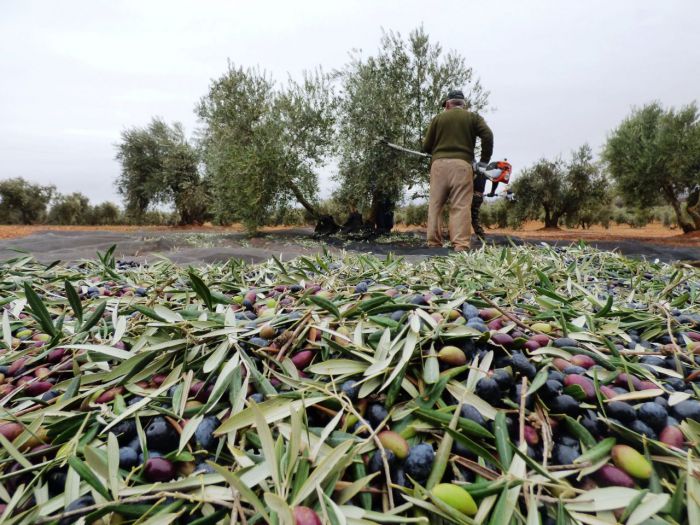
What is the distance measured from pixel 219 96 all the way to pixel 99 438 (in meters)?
14.8

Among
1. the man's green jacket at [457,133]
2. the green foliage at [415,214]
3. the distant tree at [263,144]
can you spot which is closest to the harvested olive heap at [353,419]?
the man's green jacket at [457,133]

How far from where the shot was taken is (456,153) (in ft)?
25.0

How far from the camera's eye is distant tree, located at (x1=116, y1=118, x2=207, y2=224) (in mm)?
21922

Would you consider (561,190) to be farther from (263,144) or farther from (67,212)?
(67,212)

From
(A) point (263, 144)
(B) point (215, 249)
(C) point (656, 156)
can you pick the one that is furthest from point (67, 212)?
(C) point (656, 156)

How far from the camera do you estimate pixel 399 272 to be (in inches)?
71.4

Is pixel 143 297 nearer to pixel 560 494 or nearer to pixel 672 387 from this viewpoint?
pixel 560 494

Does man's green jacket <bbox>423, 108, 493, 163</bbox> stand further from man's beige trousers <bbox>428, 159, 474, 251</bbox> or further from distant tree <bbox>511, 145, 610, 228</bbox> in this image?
distant tree <bbox>511, 145, 610, 228</bbox>

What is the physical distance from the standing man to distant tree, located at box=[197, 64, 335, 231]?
6.09 metres

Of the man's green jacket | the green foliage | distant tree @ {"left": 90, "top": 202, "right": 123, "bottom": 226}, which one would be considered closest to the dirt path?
the man's green jacket

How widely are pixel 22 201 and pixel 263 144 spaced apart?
21924 millimetres

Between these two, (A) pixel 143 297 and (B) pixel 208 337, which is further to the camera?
(A) pixel 143 297

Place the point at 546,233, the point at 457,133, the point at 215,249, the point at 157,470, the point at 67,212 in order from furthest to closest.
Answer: the point at 67,212, the point at 546,233, the point at 457,133, the point at 215,249, the point at 157,470

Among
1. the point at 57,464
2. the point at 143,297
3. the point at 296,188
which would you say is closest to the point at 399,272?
the point at 143,297
